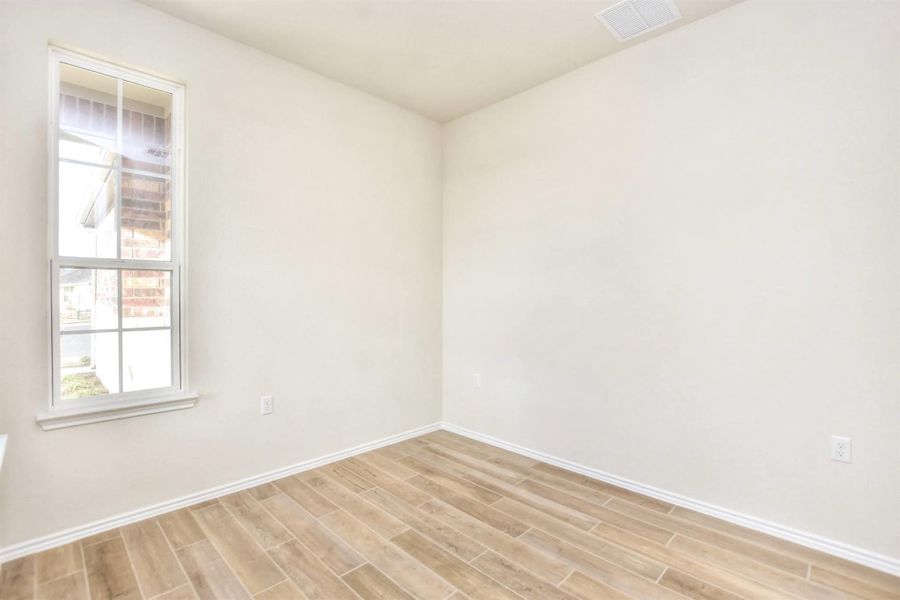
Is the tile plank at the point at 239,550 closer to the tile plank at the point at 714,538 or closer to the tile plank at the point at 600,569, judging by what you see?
the tile plank at the point at 600,569

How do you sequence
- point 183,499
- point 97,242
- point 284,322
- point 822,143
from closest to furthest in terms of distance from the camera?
point 822,143, point 97,242, point 183,499, point 284,322

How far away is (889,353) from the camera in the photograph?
75.1 inches

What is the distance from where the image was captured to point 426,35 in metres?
2.57

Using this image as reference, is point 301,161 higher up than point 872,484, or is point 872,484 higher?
point 301,161

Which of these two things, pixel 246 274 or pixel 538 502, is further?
pixel 246 274

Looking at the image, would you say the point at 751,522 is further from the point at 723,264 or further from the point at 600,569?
the point at 723,264

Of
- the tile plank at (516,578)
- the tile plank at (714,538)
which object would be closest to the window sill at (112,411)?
the tile plank at (516,578)

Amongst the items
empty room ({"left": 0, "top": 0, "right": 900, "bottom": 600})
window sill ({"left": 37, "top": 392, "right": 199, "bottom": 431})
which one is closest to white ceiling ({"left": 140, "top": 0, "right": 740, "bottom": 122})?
empty room ({"left": 0, "top": 0, "right": 900, "bottom": 600})

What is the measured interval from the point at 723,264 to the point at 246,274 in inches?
107

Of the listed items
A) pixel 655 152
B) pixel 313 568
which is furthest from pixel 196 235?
pixel 655 152

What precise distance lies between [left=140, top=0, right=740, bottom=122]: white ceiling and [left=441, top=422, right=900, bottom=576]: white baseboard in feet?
8.66

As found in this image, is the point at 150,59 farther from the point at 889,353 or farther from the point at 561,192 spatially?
the point at 889,353

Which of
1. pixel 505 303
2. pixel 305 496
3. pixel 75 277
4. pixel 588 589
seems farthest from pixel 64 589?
pixel 505 303

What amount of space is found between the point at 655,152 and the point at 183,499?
10.9ft
